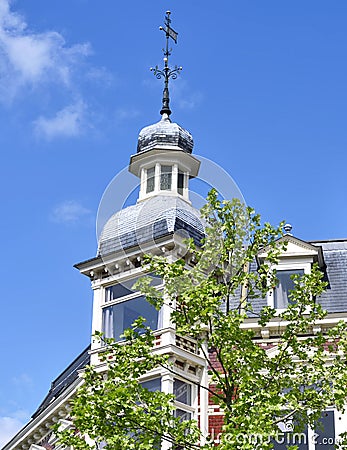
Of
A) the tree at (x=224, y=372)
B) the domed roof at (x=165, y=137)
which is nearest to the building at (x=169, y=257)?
the domed roof at (x=165, y=137)

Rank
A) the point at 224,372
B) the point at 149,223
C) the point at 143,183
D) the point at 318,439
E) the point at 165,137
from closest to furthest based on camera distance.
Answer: the point at 224,372, the point at 318,439, the point at 149,223, the point at 143,183, the point at 165,137

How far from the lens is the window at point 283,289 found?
21141 mm

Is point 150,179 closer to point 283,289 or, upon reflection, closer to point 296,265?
point 296,265

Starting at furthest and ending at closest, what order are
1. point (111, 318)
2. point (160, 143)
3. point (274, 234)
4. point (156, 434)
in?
point (160, 143)
point (111, 318)
point (274, 234)
point (156, 434)

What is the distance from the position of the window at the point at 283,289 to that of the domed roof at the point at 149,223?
86.7 inches

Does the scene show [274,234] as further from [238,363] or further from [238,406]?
[238,406]

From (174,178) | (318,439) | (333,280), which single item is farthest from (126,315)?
(318,439)

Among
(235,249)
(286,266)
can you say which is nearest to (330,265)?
(286,266)

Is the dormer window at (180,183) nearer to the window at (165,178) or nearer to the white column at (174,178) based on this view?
the white column at (174,178)

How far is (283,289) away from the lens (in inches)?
840

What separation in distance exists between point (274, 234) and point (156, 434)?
13.7ft

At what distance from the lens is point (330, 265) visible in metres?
22.4

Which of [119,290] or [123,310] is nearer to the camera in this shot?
[123,310]

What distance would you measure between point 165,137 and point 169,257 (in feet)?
13.9
